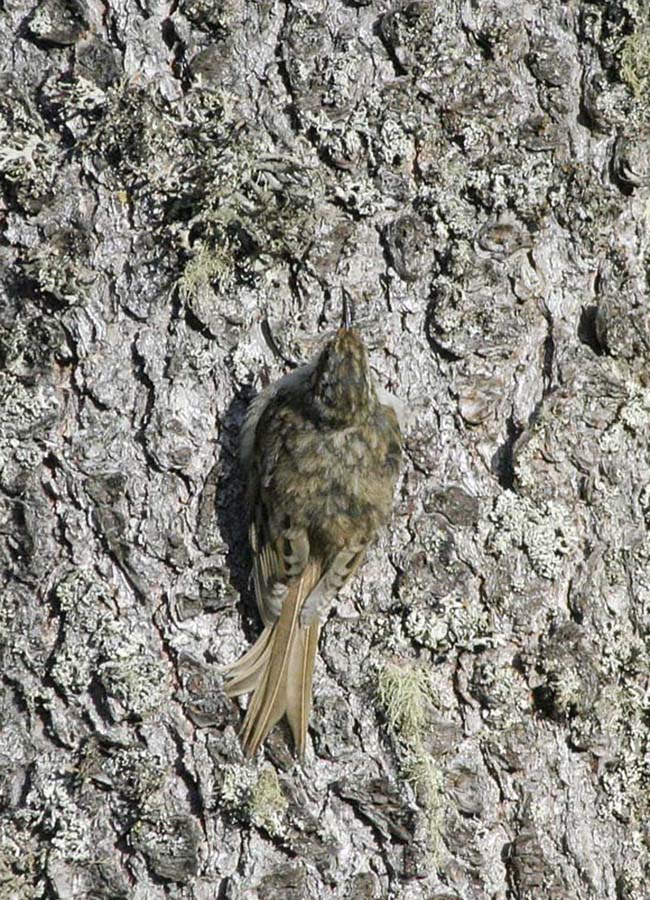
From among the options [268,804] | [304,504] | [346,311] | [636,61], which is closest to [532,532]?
[304,504]

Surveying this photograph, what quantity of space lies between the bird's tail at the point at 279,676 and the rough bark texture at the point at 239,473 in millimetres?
41

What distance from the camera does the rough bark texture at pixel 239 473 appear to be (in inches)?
111

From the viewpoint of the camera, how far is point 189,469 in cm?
290

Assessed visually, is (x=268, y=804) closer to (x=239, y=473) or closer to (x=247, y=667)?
(x=247, y=667)

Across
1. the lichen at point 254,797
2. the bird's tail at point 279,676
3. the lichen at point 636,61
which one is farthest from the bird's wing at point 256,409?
the lichen at point 636,61

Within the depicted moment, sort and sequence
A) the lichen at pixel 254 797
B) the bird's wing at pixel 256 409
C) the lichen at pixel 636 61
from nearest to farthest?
the lichen at pixel 254 797, the bird's wing at pixel 256 409, the lichen at pixel 636 61

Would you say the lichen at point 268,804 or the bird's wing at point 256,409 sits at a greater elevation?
the bird's wing at point 256,409

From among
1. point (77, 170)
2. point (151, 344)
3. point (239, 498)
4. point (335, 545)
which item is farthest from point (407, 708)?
point (77, 170)

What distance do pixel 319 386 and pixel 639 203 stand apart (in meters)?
0.91

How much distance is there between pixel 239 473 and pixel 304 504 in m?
0.19

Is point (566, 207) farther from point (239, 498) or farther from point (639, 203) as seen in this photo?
point (239, 498)

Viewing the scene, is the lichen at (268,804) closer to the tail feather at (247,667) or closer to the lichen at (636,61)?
the tail feather at (247,667)

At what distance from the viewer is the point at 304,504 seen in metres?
3.06

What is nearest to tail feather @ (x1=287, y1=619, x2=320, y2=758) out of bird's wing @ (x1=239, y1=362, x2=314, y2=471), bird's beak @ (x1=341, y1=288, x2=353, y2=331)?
bird's wing @ (x1=239, y1=362, x2=314, y2=471)
